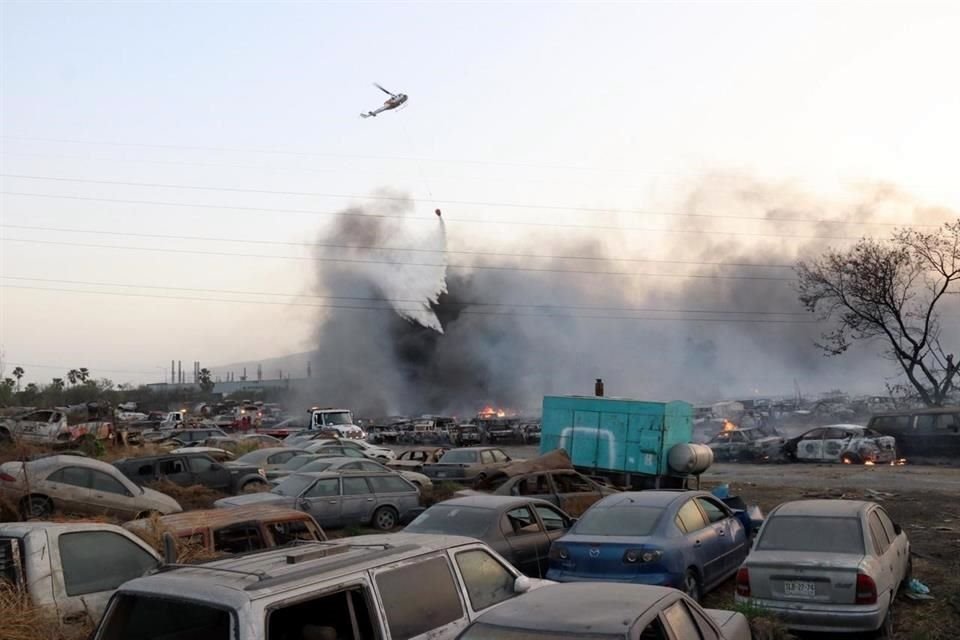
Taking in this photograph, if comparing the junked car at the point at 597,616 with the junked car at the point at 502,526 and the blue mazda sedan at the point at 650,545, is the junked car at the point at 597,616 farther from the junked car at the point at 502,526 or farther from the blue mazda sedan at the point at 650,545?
the junked car at the point at 502,526

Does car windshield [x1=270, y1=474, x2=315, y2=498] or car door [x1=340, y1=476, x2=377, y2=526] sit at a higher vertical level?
car windshield [x1=270, y1=474, x2=315, y2=498]

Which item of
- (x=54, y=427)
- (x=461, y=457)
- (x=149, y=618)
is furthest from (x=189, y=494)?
(x=54, y=427)

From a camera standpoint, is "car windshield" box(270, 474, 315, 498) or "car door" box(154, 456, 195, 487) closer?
"car windshield" box(270, 474, 315, 498)

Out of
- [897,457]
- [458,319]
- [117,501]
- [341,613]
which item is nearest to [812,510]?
[341,613]

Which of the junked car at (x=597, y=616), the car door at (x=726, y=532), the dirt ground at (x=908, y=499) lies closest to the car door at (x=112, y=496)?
the car door at (x=726, y=532)

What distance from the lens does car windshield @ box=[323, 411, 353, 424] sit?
41.2m

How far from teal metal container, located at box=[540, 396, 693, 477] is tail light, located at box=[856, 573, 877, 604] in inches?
454

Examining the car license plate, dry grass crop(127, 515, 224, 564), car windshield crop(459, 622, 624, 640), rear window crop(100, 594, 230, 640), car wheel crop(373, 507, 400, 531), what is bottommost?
car wheel crop(373, 507, 400, 531)

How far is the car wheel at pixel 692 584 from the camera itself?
9031 millimetres

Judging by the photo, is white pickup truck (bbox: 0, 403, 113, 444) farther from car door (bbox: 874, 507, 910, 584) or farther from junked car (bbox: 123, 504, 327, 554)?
car door (bbox: 874, 507, 910, 584)

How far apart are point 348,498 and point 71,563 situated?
8.89 m

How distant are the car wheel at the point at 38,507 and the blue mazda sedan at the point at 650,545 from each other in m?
8.86

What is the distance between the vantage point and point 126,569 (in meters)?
6.85

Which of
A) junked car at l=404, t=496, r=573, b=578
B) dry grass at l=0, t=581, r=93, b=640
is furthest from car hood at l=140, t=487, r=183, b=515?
dry grass at l=0, t=581, r=93, b=640
